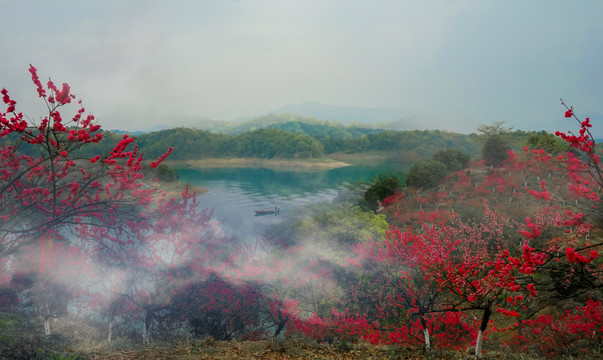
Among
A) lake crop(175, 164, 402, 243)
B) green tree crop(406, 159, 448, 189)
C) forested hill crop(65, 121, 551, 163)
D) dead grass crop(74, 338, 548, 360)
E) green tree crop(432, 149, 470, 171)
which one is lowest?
lake crop(175, 164, 402, 243)

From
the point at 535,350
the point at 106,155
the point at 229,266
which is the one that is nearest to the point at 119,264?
the point at 229,266

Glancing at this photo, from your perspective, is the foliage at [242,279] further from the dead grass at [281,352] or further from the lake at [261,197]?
the lake at [261,197]

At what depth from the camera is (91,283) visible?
11133 mm

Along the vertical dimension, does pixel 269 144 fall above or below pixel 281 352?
above

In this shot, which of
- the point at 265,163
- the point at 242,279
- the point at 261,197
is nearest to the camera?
the point at 242,279

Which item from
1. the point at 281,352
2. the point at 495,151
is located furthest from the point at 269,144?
the point at 281,352

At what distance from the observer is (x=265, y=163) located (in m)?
115

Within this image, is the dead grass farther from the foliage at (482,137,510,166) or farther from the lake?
the foliage at (482,137,510,166)

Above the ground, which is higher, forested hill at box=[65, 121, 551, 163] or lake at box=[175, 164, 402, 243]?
forested hill at box=[65, 121, 551, 163]

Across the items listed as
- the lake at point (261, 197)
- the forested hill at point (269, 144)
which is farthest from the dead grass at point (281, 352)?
the forested hill at point (269, 144)

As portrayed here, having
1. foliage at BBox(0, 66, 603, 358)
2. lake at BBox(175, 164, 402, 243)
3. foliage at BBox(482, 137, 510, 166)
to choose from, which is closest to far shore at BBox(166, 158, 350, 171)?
lake at BBox(175, 164, 402, 243)

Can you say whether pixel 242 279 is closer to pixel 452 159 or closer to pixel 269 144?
pixel 452 159

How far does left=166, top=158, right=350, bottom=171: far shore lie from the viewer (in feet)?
349

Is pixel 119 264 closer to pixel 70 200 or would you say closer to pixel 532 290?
pixel 70 200
